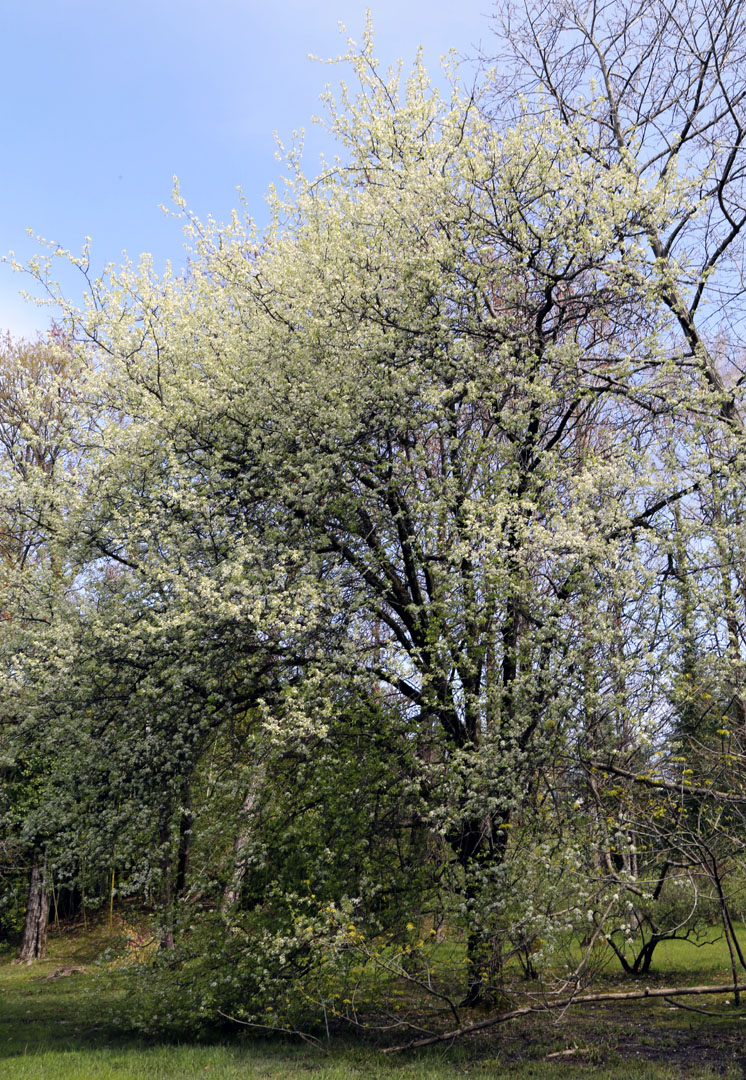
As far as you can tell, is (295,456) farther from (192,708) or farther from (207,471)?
(192,708)

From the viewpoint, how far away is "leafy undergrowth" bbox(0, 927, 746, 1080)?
8.51m

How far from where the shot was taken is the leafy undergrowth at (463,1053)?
8.51m

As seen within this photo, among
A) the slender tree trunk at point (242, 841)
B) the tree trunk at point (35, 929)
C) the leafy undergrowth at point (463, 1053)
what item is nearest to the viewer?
the leafy undergrowth at point (463, 1053)

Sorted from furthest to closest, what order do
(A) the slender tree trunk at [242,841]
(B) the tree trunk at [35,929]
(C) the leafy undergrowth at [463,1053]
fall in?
(B) the tree trunk at [35,929] → (A) the slender tree trunk at [242,841] → (C) the leafy undergrowth at [463,1053]

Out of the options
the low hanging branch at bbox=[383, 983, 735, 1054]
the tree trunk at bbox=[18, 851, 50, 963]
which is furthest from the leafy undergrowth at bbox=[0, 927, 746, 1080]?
the tree trunk at bbox=[18, 851, 50, 963]

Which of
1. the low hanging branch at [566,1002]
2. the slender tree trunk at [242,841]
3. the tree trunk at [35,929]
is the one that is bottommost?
the tree trunk at [35,929]

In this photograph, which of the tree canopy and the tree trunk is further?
the tree trunk

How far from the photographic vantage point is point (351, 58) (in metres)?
12.1

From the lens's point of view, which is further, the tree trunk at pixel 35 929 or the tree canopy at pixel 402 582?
the tree trunk at pixel 35 929

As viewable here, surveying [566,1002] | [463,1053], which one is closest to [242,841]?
[463,1053]

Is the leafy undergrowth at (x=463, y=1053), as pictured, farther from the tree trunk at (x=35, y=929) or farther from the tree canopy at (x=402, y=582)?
the tree trunk at (x=35, y=929)

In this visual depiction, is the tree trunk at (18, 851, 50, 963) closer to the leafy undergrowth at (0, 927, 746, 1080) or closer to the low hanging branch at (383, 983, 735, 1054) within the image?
the leafy undergrowth at (0, 927, 746, 1080)

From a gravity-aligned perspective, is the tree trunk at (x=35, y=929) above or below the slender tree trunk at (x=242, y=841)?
below

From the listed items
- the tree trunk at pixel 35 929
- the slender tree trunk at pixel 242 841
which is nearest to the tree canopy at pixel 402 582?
the slender tree trunk at pixel 242 841
